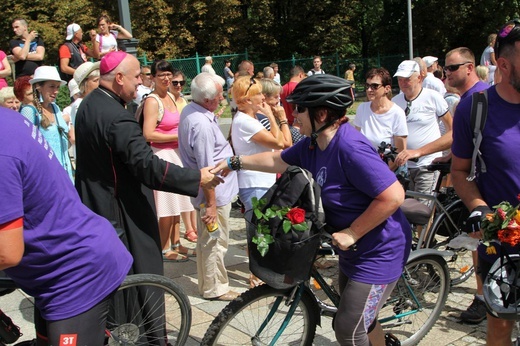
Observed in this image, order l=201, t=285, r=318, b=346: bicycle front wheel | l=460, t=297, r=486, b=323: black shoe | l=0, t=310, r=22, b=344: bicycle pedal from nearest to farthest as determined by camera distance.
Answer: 1. l=0, t=310, r=22, b=344: bicycle pedal
2. l=201, t=285, r=318, b=346: bicycle front wheel
3. l=460, t=297, r=486, b=323: black shoe

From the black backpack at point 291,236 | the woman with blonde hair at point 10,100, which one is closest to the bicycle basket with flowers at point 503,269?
the black backpack at point 291,236

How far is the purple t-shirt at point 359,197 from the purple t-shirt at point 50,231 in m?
1.15

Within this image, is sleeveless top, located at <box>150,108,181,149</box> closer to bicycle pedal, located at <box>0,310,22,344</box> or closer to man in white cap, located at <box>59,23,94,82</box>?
bicycle pedal, located at <box>0,310,22,344</box>

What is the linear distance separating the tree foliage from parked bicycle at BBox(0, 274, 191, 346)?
32.8 metres

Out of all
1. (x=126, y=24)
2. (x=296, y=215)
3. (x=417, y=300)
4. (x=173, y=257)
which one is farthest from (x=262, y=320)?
(x=126, y=24)

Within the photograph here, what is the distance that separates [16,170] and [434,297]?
3.11 m

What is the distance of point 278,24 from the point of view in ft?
131

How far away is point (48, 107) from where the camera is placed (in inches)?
231

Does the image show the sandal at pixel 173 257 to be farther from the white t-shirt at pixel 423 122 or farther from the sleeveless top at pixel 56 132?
the white t-shirt at pixel 423 122

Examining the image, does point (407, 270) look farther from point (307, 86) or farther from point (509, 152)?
point (307, 86)

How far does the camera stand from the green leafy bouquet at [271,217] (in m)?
2.96

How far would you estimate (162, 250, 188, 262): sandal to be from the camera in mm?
Result: 6391

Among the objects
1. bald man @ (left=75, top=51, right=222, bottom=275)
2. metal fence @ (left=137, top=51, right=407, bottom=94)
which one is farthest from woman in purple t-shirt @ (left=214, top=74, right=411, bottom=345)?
metal fence @ (left=137, top=51, right=407, bottom=94)

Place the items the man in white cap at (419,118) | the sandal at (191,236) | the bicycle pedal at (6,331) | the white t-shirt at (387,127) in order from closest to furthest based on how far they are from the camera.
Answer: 1. the bicycle pedal at (6,331)
2. the white t-shirt at (387,127)
3. the man in white cap at (419,118)
4. the sandal at (191,236)
